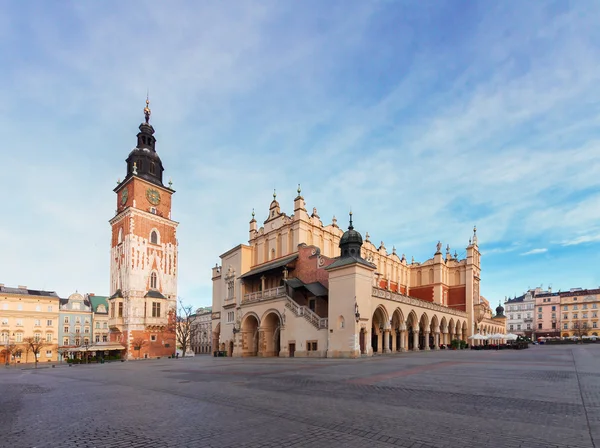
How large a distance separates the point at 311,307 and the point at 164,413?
30.6 m

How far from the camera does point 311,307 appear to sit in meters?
39.1

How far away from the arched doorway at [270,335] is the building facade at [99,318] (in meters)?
53.9

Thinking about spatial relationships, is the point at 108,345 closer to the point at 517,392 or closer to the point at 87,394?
the point at 87,394

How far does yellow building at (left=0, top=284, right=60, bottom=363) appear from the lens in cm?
6644

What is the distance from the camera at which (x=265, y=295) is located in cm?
4181

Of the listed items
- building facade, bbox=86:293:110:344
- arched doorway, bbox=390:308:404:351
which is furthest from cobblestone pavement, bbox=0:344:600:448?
building facade, bbox=86:293:110:344

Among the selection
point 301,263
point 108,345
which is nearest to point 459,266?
point 301,263

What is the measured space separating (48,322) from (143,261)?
29.9m

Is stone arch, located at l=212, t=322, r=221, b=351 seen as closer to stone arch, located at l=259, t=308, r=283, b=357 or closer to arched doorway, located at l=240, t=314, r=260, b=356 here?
arched doorway, located at l=240, t=314, r=260, b=356


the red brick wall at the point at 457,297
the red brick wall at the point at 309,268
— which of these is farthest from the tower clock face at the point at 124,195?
the red brick wall at the point at 457,297

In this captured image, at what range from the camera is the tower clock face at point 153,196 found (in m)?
60.9

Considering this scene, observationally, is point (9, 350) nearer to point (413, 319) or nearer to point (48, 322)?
point (48, 322)

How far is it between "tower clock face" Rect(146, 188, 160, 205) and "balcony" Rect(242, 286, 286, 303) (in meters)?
25.5

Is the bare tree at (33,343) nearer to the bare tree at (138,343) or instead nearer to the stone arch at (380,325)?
the bare tree at (138,343)
